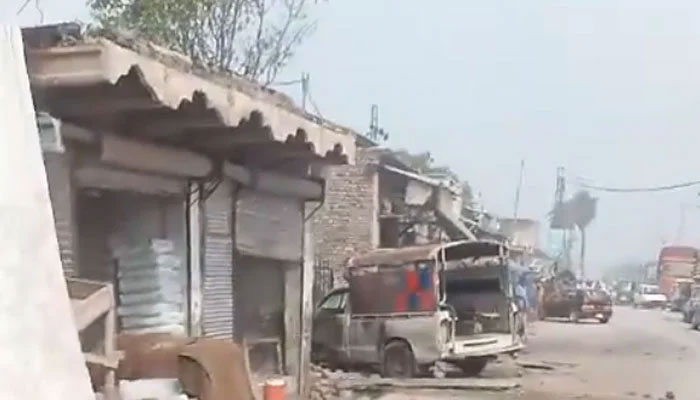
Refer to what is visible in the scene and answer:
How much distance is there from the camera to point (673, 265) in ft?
252

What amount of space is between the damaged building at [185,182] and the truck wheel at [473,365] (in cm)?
838

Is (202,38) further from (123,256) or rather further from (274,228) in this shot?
(123,256)

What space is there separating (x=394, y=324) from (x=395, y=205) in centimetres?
964

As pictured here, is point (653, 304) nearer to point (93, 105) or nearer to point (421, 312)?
point (421, 312)

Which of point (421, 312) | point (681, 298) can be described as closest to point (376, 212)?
point (421, 312)

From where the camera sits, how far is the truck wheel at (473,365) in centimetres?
2023

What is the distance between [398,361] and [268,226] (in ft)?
28.2

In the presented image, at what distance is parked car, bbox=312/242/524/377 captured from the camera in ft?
62.7

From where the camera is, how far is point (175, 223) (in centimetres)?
921

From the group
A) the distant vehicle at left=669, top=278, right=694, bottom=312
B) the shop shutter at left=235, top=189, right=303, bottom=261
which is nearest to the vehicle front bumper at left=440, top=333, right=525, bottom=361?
the shop shutter at left=235, top=189, right=303, bottom=261

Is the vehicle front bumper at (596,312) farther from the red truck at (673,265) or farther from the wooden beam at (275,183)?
the wooden beam at (275,183)

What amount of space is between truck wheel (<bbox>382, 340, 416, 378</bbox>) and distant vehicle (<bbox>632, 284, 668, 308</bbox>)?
2113 inches

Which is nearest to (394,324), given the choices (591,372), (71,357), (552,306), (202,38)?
(591,372)

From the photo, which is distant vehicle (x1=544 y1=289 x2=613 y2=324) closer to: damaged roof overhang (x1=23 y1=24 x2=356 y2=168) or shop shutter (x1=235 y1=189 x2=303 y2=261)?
shop shutter (x1=235 y1=189 x2=303 y2=261)
